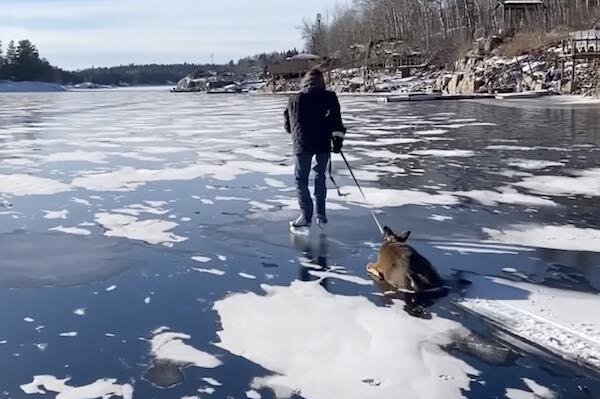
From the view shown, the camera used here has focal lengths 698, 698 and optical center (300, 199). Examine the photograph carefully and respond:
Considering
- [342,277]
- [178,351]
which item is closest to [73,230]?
[342,277]

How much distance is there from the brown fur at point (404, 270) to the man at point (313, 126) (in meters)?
1.79

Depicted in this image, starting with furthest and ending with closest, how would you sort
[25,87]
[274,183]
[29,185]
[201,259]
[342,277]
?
[25,87], [29,185], [274,183], [201,259], [342,277]

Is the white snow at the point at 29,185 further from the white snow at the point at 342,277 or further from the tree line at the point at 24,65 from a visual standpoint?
the tree line at the point at 24,65

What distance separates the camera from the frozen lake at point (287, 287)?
3.73 m

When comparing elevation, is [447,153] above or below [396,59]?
below

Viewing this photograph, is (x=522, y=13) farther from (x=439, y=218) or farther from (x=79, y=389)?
(x=79, y=389)

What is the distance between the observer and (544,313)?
4562 millimetres

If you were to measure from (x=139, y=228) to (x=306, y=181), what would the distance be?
186cm

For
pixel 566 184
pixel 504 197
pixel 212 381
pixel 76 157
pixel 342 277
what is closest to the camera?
pixel 212 381

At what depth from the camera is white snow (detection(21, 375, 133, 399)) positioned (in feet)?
11.6

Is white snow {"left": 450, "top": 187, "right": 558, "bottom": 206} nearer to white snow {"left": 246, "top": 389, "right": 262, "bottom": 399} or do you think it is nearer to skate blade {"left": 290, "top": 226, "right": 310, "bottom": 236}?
skate blade {"left": 290, "top": 226, "right": 310, "bottom": 236}

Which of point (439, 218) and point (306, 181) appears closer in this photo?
point (306, 181)

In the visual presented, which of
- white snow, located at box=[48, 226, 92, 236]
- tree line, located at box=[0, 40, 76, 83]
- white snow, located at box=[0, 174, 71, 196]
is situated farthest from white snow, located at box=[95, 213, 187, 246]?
tree line, located at box=[0, 40, 76, 83]

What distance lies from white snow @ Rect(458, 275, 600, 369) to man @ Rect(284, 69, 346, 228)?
2.23 m
